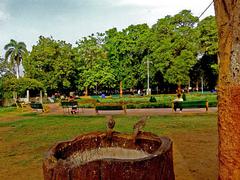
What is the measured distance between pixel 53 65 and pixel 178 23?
76.9 feet

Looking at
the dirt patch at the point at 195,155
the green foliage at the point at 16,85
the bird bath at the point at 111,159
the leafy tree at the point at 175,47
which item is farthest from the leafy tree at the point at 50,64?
the bird bath at the point at 111,159

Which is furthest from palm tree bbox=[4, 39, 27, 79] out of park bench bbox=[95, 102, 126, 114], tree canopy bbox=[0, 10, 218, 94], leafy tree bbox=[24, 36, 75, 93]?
park bench bbox=[95, 102, 126, 114]

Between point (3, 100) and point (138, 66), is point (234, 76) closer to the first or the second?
point (3, 100)

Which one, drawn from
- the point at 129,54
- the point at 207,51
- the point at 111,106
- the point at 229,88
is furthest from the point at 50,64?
the point at 229,88

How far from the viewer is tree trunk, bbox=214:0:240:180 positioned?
3.00m

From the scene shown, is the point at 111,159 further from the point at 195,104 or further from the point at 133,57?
the point at 133,57

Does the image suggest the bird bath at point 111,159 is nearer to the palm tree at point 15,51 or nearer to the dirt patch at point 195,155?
the dirt patch at point 195,155

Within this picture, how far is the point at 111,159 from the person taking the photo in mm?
2352

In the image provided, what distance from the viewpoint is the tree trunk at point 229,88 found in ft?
9.85

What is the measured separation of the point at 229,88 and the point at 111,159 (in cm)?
153

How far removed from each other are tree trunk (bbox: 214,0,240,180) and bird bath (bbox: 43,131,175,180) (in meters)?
0.67

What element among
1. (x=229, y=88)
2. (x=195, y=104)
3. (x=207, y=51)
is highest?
(x=207, y=51)

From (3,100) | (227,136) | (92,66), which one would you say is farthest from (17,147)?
(92,66)

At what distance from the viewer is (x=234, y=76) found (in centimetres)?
301
